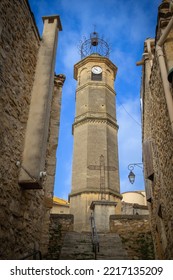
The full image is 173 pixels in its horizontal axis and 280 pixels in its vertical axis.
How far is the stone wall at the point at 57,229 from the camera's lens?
338 inches

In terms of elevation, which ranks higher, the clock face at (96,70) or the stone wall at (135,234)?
the clock face at (96,70)

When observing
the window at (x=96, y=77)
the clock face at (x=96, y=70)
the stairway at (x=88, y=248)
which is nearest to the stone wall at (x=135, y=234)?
the stairway at (x=88, y=248)

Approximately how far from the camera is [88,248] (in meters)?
7.35

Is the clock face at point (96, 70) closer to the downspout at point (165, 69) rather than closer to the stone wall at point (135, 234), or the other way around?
the stone wall at point (135, 234)

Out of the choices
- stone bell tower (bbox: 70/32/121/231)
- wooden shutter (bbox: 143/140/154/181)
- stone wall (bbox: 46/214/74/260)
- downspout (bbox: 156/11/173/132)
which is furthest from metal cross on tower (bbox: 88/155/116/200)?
downspout (bbox: 156/11/173/132)

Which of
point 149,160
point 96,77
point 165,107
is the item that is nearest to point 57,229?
point 149,160

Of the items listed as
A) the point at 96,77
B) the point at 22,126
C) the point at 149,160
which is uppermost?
the point at 96,77

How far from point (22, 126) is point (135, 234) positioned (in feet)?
20.5

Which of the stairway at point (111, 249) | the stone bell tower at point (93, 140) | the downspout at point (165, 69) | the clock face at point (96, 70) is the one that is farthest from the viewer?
the clock face at point (96, 70)

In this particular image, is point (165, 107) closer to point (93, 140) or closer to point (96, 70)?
point (93, 140)

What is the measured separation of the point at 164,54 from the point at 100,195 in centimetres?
1186

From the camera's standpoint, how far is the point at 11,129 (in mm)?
4758

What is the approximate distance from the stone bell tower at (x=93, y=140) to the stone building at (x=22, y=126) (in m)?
9.74

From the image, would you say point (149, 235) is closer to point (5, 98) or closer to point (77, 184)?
point (5, 98)
